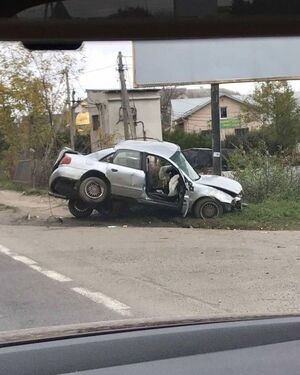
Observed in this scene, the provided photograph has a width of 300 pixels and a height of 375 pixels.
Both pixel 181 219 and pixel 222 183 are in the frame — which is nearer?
pixel 181 219

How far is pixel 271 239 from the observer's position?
12.2 m

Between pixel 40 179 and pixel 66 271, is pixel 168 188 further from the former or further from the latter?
pixel 40 179

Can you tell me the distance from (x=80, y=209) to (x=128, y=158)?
5.75 feet

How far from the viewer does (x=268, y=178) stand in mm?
16359

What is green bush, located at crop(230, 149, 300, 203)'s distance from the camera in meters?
16.2

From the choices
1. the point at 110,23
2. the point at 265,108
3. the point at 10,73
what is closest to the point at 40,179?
the point at 10,73

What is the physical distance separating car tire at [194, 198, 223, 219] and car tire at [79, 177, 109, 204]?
216cm

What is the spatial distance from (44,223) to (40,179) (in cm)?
916

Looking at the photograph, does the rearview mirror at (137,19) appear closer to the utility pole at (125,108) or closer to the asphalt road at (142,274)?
the asphalt road at (142,274)

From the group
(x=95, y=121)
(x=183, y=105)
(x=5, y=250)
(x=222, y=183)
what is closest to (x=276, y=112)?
(x=95, y=121)

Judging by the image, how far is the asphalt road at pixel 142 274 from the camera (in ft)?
22.0

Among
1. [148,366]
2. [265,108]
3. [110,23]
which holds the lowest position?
[148,366]

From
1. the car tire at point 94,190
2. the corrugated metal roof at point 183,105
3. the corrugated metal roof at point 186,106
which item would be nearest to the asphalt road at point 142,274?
the car tire at point 94,190

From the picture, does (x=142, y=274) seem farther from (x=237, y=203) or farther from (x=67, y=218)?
(x=67, y=218)
